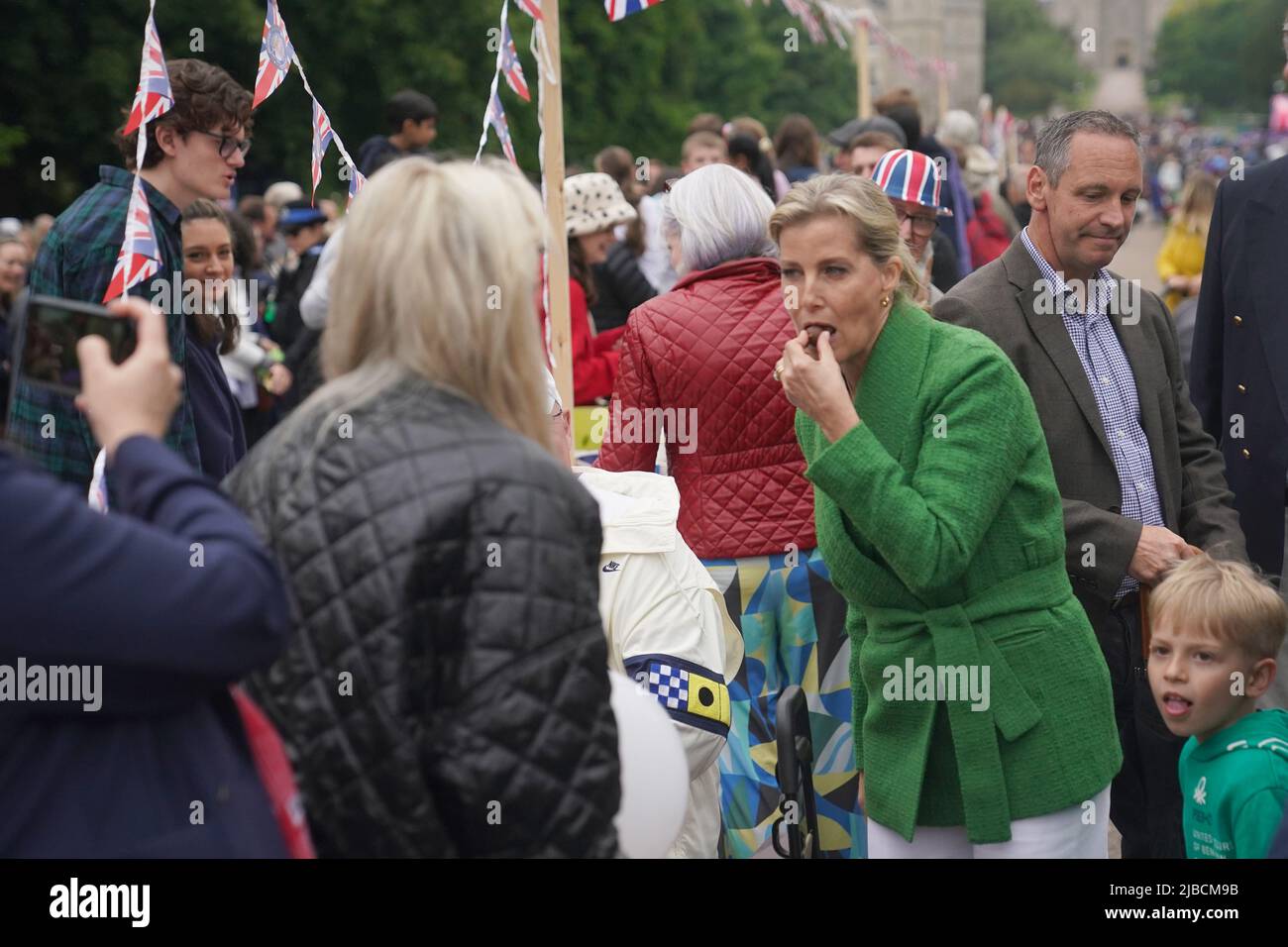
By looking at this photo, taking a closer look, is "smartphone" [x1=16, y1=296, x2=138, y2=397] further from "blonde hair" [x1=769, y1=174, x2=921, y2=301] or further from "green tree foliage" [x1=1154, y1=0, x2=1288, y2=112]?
"green tree foliage" [x1=1154, y1=0, x2=1288, y2=112]

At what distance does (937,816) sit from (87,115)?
19402 millimetres

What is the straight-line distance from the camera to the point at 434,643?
234 cm

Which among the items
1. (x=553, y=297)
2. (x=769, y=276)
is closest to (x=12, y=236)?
(x=553, y=297)

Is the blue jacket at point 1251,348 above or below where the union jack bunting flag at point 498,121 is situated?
below

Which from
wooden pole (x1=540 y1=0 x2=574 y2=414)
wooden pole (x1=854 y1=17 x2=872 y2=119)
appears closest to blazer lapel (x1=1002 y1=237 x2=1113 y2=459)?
wooden pole (x1=540 y1=0 x2=574 y2=414)

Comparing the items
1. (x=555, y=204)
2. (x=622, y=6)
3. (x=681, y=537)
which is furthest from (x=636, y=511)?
(x=622, y=6)

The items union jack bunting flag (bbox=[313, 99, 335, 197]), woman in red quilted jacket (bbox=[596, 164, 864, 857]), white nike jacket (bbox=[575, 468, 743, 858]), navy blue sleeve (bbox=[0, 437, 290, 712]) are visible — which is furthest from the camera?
union jack bunting flag (bbox=[313, 99, 335, 197])

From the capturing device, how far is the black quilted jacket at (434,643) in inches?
91.2

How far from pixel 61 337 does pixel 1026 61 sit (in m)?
133

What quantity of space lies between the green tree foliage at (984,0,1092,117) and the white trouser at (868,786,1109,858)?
4918 inches

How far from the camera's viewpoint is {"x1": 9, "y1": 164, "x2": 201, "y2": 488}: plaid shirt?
435 centimetres

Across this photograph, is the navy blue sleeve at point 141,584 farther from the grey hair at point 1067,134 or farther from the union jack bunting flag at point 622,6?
the union jack bunting flag at point 622,6

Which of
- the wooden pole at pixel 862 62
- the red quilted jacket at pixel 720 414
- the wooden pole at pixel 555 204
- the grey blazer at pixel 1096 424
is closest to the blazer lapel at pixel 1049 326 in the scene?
the grey blazer at pixel 1096 424
